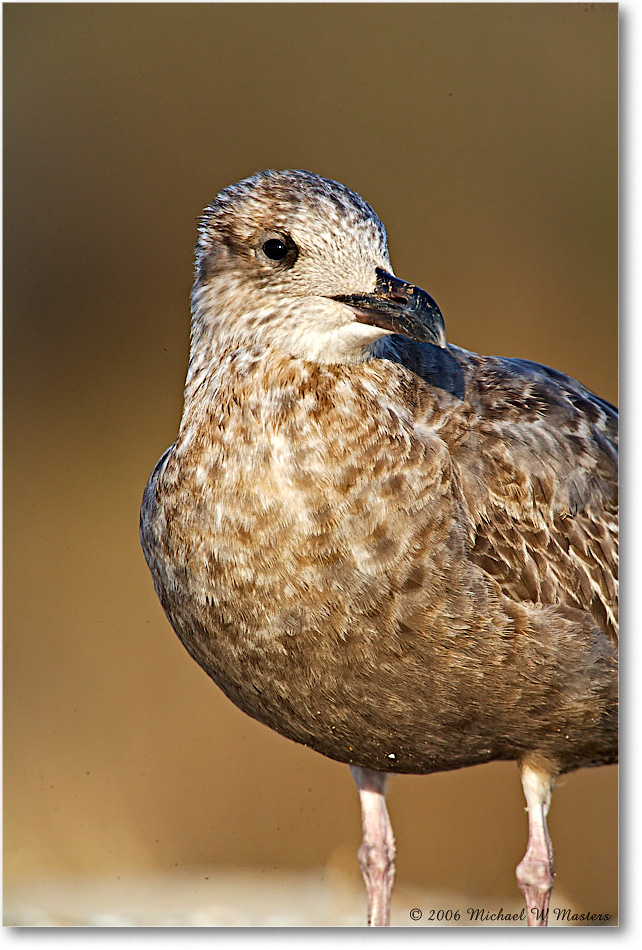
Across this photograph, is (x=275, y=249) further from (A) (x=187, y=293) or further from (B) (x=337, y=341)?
(A) (x=187, y=293)

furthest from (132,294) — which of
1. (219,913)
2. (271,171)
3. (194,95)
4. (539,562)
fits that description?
(219,913)

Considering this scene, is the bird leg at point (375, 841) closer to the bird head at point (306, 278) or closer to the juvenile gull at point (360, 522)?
the juvenile gull at point (360, 522)

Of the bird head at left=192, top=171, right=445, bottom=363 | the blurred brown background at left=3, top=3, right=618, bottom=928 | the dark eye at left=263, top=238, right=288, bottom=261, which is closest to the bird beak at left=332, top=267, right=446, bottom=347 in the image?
the bird head at left=192, top=171, right=445, bottom=363

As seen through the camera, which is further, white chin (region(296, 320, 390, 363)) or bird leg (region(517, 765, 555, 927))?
bird leg (region(517, 765, 555, 927))

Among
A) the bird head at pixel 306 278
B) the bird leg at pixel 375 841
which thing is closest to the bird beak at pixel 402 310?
the bird head at pixel 306 278

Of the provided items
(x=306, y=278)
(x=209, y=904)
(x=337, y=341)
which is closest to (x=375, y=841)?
(x=209, y=904)

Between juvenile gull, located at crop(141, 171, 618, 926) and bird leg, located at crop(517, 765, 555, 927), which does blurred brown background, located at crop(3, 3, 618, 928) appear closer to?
bird leg, located at crop(517, 765, 555, 927)
